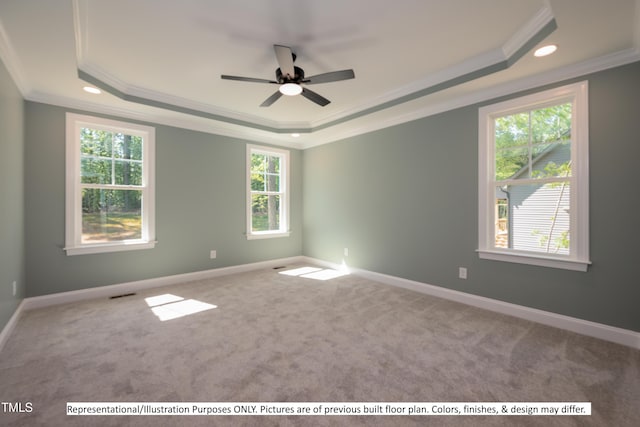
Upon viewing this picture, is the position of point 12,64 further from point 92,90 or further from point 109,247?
point 109,247

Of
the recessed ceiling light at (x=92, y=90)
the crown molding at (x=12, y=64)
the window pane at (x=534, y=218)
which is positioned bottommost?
the window pane at (x=534, y=218)

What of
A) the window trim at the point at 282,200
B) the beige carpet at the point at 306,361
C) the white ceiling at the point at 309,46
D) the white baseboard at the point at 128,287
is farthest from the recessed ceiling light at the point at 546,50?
the white baseboard at the point at 128,287

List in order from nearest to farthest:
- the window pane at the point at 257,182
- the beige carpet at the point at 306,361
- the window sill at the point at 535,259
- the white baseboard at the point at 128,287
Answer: the beige carpet at the point at 306,361, the window sill at the point at 535,259, the white baseboard at the point at 128,287, the window pane at the point at 257,182

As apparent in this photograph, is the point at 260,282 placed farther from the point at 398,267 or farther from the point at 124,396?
the point at 124,396

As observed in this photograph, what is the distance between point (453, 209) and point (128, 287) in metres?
4.54

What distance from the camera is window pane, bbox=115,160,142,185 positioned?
3.78m

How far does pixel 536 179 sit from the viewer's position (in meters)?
2.86

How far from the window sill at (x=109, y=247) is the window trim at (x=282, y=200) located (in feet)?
5.29

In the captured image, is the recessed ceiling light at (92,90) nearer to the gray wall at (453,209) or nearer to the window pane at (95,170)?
the window pane at (95,170)

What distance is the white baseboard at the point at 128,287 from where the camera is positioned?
10.5ft

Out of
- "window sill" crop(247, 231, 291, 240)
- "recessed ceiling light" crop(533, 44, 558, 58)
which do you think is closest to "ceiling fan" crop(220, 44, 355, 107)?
"recessed ceiling light" crop(533, 44, 558, 58)

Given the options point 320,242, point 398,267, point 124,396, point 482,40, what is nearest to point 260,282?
point 320,242

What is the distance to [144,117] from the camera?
12.8 ft

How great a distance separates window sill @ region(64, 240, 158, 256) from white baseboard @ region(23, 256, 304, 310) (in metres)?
0.48
